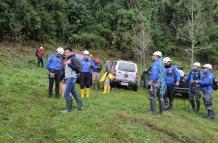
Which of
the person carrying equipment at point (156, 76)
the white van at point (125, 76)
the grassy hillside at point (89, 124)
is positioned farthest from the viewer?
the white van at point (125, 76)

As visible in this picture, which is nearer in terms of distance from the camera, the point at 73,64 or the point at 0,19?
the point at 73,64

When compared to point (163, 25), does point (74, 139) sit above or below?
below

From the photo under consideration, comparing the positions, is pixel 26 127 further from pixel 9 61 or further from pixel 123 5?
pixel 123 5

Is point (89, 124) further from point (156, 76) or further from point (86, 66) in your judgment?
point (86, 66)

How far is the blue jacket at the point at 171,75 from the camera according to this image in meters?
17.2

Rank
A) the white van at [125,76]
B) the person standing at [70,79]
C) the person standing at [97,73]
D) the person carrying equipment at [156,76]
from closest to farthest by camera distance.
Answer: the person standing at [70,79] < the person carrying equipment at [156,76] < the person standing at [97,73] < the white van at [125,76]

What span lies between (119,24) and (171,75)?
1196 inches

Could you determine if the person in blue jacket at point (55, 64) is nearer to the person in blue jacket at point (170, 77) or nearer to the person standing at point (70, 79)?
the person standing at point (70, 79)

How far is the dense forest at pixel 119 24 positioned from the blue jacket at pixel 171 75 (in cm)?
2366

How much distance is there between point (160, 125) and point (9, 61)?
20.3m

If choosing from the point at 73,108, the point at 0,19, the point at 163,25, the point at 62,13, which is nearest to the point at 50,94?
the point at 73,108

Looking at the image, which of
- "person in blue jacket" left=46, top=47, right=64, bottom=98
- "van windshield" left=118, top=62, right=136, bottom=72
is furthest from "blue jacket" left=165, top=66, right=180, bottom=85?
"van windshield" left=118, top=62, right=136, bottom=72

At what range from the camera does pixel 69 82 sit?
43.7ft

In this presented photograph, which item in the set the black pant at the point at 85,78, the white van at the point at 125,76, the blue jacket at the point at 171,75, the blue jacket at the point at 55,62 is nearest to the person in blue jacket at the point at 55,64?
the blue jacket at the point at 55,62
